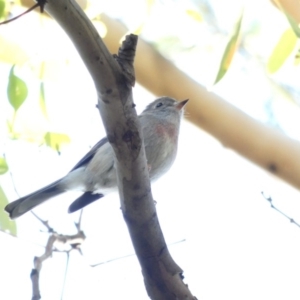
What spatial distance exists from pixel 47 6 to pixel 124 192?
690mm

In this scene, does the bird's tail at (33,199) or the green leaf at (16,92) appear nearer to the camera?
the green leaf at (16,92)

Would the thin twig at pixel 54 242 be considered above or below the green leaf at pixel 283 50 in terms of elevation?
below

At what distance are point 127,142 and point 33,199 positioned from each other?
175 centimetres

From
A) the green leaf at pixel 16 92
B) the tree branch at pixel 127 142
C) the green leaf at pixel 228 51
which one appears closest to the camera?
the green leaf at pixel 228 51

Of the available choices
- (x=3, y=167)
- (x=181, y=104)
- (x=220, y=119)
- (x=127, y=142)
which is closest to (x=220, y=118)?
(x=220, y=119)

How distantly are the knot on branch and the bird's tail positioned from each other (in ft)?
4.46

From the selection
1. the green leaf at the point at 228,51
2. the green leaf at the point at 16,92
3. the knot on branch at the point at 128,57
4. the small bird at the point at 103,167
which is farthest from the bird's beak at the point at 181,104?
the green leaf at the point at 228,51

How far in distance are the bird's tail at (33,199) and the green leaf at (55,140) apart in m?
0.86

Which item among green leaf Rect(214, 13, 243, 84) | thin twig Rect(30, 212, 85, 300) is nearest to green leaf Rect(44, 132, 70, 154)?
thin twig Rect(30, 212, 85, 300)

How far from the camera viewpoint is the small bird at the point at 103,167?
347 centimetres

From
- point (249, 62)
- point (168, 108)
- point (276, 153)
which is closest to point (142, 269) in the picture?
point (276, 153)

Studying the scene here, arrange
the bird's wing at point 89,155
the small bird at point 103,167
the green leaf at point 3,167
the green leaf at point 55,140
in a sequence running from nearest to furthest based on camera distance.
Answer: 1. the green leaf at point 3,167
2. the green leaf at point 55,140
3. the small bird at point 103,167
4. the bird's wing at point 89,155

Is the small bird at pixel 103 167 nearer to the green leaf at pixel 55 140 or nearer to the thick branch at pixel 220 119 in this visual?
the thick branch at pixel 220 119

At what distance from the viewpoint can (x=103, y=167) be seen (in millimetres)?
3512
